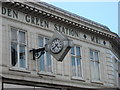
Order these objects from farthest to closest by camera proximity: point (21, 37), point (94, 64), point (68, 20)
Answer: point (94, 64), point (68, 20), point (21, 37)

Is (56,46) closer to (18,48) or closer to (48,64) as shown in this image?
(18,48)

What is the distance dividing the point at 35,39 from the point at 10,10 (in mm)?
2536

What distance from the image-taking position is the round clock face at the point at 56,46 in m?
18.5

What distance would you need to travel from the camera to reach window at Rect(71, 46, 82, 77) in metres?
23.6

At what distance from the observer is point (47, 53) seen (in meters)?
21.9

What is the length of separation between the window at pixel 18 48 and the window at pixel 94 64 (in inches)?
265

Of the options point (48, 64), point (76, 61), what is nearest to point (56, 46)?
point (48, 64)

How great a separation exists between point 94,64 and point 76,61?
7.12 ft

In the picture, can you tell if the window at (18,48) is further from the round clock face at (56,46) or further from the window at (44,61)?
the round clock face at (56,46)

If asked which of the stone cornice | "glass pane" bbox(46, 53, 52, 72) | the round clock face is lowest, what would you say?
"glass pane" bbox(46, 53, 52, 72)

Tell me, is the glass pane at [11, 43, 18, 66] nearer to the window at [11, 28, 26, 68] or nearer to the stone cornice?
the window at [11, 28, 26, 68]

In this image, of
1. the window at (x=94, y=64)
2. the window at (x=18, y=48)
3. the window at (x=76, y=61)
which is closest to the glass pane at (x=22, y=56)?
the window at (x=18, y=48)

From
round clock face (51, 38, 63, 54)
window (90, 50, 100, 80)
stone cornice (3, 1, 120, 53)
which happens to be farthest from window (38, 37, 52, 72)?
window (90, 50, 100, 80)

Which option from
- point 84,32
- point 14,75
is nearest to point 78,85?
point 84,32
